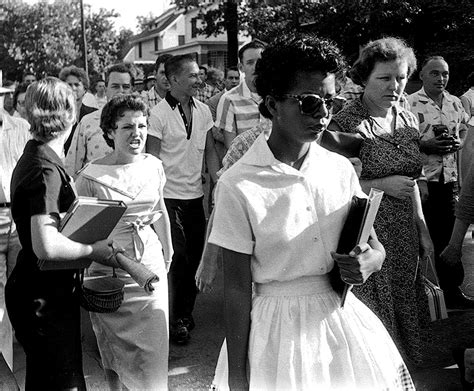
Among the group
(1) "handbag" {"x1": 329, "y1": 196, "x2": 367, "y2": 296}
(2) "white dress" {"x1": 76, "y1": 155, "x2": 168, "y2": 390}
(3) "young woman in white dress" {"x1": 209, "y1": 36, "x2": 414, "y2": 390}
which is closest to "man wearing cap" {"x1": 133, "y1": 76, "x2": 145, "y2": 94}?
(2) "white dress" {"x1": 76, "y1": 155, "x2": 168, "y2": 390}

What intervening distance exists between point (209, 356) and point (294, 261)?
2903mm

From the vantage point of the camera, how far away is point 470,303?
619 cm

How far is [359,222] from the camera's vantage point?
2420mm

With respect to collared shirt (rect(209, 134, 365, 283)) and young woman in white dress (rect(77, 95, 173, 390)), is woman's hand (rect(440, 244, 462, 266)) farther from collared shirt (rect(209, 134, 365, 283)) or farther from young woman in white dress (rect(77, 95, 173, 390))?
collared shirt (rect(209, 134, 365, 283))

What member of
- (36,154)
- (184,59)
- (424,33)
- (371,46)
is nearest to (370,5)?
(424,33)

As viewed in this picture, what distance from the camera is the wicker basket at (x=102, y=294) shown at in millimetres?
3557

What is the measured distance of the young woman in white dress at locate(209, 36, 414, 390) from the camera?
2.37 metres

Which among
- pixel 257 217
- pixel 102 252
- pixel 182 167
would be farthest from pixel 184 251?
pixel 257 217

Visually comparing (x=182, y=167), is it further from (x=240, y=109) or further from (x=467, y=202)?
(x=467, y=202)

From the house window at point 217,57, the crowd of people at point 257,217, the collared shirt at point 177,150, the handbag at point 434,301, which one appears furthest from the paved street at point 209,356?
the house window at point 217,57

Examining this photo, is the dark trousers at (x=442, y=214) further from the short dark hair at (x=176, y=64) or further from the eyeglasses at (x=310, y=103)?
the eyeglasses at (x=310, y=103)

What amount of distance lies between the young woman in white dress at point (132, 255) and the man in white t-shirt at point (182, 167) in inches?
52.5

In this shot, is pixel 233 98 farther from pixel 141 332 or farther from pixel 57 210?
pixel 57 210

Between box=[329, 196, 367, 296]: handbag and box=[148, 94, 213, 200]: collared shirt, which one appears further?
box=[148, 94, 213, 200]: collared shirt
